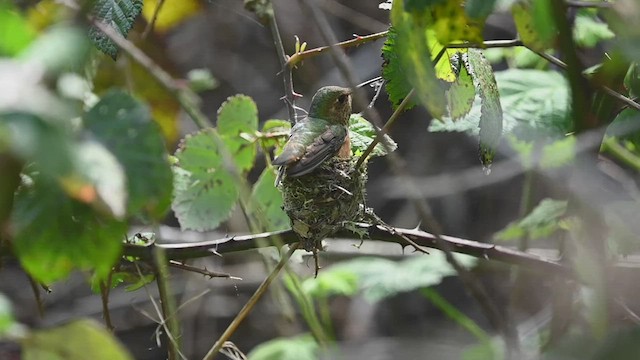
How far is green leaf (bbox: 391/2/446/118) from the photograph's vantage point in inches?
33.1

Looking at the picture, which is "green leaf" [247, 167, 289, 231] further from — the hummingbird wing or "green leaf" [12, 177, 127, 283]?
"green leaf" [12, 177, 127, 283]

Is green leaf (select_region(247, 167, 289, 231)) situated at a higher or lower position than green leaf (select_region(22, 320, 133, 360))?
lower

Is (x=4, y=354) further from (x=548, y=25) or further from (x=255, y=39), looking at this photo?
(x=255, y=39)

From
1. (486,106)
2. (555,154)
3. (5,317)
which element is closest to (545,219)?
(555,154)

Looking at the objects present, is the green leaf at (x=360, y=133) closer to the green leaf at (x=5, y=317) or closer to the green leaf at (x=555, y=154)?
the green leaf at (x=555, y=154)

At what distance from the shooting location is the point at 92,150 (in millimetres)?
616

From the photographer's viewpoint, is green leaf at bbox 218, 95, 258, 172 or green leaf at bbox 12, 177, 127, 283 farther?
green leaf at bbox 218, 95, 258, 172

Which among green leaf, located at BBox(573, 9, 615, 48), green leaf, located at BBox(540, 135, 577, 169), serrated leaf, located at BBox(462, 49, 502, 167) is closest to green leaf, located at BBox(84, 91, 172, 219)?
serrated leaf, located at BBox(462, 49, 502, 167)

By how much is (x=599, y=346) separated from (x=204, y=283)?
3.61 meters

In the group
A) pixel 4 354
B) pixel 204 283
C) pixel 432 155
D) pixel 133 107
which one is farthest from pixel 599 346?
pixel 432 155

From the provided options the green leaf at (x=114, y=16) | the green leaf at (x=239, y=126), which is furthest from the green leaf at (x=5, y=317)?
the green leaf at (x=239, y=126)

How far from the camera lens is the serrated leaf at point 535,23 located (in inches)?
28.8

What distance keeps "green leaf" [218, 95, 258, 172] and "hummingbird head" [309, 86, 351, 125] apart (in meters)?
0.20

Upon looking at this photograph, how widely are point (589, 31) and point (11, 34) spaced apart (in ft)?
6.28
